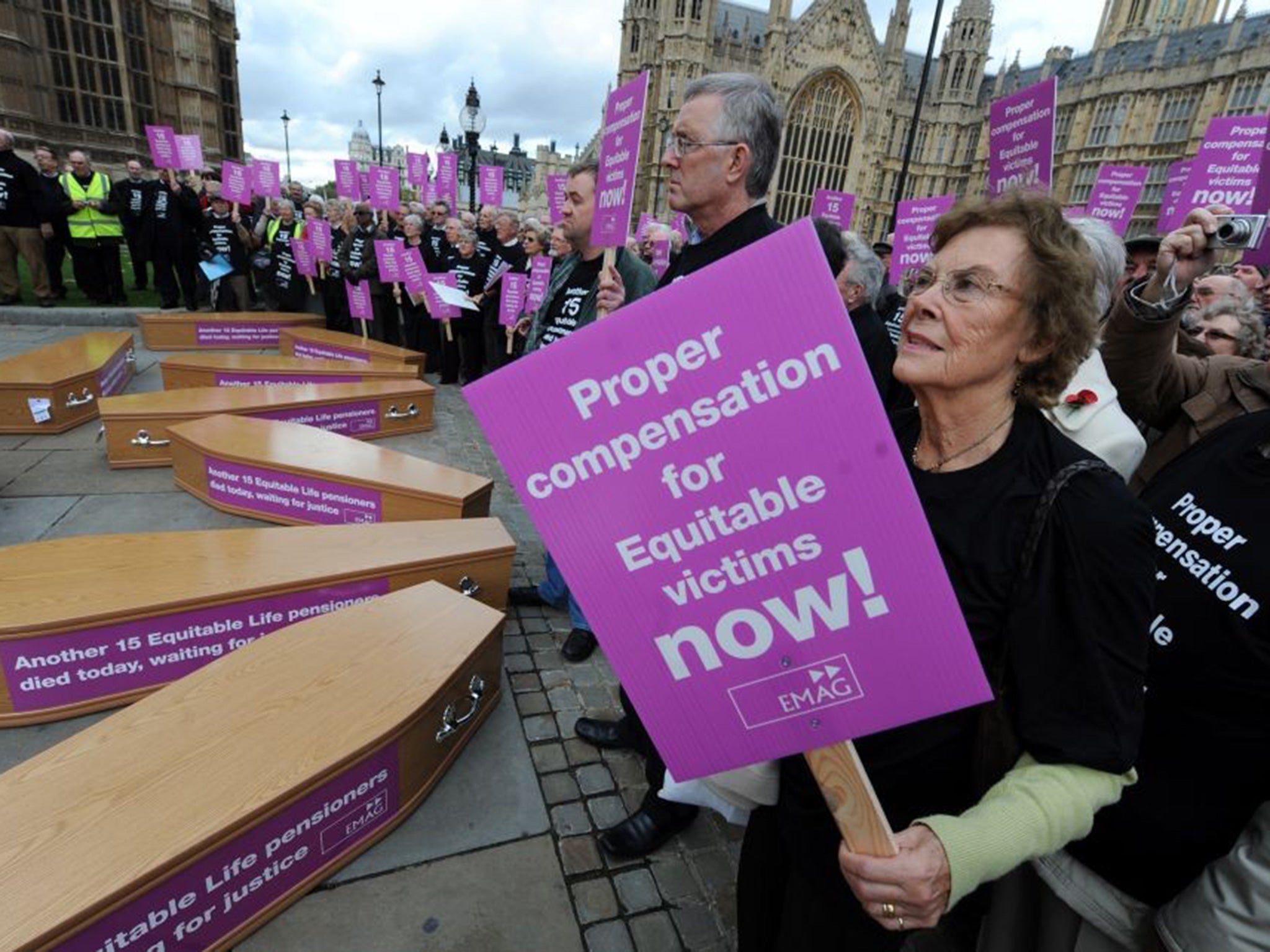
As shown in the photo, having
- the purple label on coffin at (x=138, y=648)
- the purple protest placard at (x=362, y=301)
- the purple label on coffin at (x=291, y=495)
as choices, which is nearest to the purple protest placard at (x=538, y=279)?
the purple protest placard at (x=362, y=301)

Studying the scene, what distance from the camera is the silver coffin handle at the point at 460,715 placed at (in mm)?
2652

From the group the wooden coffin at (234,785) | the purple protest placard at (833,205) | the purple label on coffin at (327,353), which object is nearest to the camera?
the wooden coffin at (234,785)

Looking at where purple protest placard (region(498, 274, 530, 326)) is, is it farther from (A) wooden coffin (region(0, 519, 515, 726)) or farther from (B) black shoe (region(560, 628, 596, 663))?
(B) black shoe (region(560, 628, 596, 663))

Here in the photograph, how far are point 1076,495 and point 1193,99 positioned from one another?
59.8 metres

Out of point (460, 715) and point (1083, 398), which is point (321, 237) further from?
point (1083, 398)

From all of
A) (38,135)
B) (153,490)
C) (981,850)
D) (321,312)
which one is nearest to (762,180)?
(981,850)

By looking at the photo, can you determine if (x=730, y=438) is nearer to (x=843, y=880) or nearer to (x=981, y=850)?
(x=981, y=850)

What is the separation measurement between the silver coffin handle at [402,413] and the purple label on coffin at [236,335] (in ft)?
15.1

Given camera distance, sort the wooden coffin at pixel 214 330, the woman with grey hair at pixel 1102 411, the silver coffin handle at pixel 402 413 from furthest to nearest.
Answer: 1. the wooden coffin at pixel 214 330
2. the silver coffin handle at pixel 402 413
3. the woman with grey hair at pixel 1102 411

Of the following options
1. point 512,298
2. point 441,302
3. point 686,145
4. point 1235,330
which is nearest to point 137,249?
point 441,302

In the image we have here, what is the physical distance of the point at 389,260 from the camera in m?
9.09

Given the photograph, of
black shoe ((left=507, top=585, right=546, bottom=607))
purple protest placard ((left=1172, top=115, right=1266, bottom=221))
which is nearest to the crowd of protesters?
black shoe ((left=507, top=585, right=546, bottom=607))

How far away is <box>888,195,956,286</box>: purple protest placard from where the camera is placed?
6793 millimetres

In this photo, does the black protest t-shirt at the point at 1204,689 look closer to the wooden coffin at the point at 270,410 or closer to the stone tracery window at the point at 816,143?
the wooden coffin at the point at 270,410
